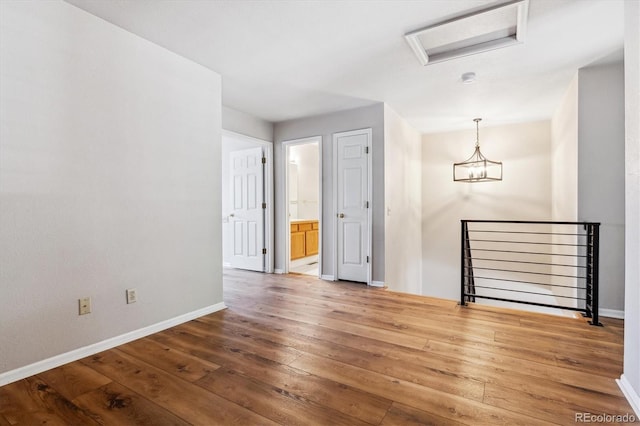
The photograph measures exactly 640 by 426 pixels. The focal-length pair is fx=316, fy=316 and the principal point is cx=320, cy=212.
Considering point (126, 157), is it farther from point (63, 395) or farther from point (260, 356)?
point (260, 356)

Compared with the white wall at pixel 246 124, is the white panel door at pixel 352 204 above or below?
below

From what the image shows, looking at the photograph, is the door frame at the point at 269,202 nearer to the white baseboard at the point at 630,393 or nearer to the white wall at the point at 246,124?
the white wall at the point at 246,124

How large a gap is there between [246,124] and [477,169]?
159 inches

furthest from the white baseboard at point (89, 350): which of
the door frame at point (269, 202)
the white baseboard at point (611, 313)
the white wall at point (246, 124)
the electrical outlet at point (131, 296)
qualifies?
the white baseboard at point (611, 313)

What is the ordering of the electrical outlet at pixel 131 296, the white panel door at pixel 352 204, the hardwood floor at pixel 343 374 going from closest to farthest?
the hardwood floor at pixel 343 374
the electrical outlet at pixel 131 296
the white panel door at pixel 352 204

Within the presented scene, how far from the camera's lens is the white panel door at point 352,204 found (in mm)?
4410

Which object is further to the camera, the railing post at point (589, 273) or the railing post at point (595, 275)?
the railing post at point (589, 273)

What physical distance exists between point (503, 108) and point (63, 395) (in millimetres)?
5520

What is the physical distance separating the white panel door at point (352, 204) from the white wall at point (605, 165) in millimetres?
2337

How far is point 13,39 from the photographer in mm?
1919

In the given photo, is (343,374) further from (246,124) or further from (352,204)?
(246,124)

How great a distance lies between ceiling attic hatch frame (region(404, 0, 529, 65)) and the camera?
229 centimetres

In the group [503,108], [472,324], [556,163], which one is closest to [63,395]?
[472,324]

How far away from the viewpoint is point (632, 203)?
172 centimetres
